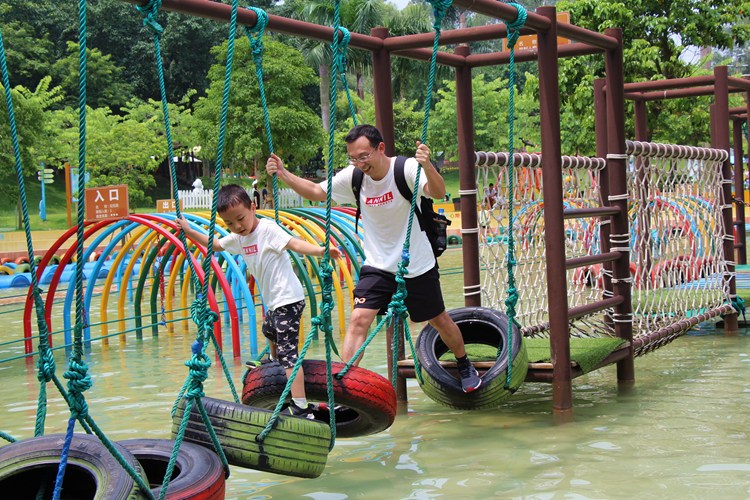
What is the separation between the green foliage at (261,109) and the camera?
31016 mm

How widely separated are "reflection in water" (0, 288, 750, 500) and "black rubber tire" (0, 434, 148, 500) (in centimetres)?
156

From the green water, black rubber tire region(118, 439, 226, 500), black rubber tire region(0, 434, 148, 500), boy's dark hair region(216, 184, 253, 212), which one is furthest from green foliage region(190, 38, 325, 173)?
black rubber tire region(0, 434, 148, 500)

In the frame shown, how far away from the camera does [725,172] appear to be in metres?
10.5

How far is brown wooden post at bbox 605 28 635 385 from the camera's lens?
747 cm

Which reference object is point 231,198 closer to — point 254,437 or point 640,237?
point 254,437

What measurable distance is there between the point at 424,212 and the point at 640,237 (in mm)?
3760

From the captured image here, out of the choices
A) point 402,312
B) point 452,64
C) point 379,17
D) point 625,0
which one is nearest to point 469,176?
point 452,64

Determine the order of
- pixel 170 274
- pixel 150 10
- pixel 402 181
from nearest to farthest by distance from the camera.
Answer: pixel 150 10 → pixel 402 181 → pixel 170 274

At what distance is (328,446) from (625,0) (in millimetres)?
17037

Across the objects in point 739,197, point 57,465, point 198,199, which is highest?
point 198,199

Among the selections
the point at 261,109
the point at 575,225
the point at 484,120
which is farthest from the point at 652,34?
the point at 484,120

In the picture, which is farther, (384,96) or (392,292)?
(384,96)

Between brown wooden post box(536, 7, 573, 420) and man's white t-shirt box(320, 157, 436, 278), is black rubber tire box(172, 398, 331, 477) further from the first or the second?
brown wooden post box(536, 7, 573, 420)

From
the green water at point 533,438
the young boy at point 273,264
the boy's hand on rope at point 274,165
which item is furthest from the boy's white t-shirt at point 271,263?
the green water at point 533,438
